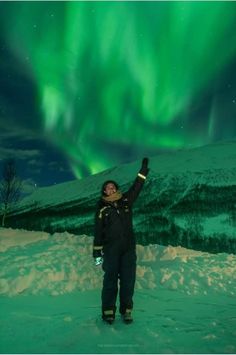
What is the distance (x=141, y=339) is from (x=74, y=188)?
98435mm

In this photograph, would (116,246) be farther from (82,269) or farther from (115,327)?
(82,269)

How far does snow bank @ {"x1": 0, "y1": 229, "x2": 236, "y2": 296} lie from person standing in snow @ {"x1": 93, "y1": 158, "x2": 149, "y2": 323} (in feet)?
8.28

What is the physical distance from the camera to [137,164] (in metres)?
110

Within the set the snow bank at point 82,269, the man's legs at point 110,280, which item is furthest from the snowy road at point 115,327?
the snow bank at point 82,269

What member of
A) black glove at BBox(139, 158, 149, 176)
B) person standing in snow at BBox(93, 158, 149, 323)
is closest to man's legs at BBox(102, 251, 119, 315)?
person standing in snow at BBox(93, 158, 149, 323)

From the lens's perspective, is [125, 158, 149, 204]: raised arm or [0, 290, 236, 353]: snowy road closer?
[0, 290, 236, 353]: snowy road

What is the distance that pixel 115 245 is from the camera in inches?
316

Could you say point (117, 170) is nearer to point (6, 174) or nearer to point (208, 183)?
point (208, 183)

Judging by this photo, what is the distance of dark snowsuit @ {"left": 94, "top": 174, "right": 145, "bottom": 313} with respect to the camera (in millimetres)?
7906

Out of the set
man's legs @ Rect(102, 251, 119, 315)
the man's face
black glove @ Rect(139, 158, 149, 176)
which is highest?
black glove @ Rect(139, 158, 149, 176)

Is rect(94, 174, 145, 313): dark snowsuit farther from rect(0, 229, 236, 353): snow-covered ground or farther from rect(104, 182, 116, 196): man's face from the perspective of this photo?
rect(0, 229, 236, 353): snow-covered ground

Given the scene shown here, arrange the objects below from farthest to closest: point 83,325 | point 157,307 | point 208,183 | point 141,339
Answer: point 208,183
point 157,307
point 83,325
point 141,339

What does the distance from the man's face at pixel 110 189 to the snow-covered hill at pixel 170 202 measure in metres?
50.2

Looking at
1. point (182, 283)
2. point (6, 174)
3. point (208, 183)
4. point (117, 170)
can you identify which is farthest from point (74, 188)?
point (182, 283)
